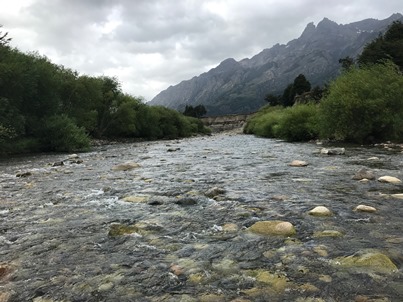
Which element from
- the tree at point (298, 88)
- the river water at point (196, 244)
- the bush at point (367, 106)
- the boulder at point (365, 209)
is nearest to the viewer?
the river water at point (196, 244)

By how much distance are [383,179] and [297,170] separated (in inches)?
134

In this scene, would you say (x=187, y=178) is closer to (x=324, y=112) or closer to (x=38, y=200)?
(x=38, y=200)

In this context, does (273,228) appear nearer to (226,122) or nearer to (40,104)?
(40,104)

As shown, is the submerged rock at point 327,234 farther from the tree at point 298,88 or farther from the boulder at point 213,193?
the tree at point 298,88

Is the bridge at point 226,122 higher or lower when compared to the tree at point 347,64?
lower

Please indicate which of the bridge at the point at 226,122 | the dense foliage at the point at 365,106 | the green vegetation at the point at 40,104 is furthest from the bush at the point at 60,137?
the bridge at the point at 226,122

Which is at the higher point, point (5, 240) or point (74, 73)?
point (74, 73)

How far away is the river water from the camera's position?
379 centimetres

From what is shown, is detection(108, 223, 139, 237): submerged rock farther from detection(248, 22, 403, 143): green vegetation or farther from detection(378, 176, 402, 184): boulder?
detection(248, 22, 403, 143): green vegetation

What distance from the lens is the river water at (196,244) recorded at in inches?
149

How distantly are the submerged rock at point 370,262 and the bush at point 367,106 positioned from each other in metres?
23.9

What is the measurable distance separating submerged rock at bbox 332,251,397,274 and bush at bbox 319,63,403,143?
943 inches

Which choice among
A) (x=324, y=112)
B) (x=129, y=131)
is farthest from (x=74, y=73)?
(x=324, y=112)

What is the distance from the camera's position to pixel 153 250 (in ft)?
16.5
